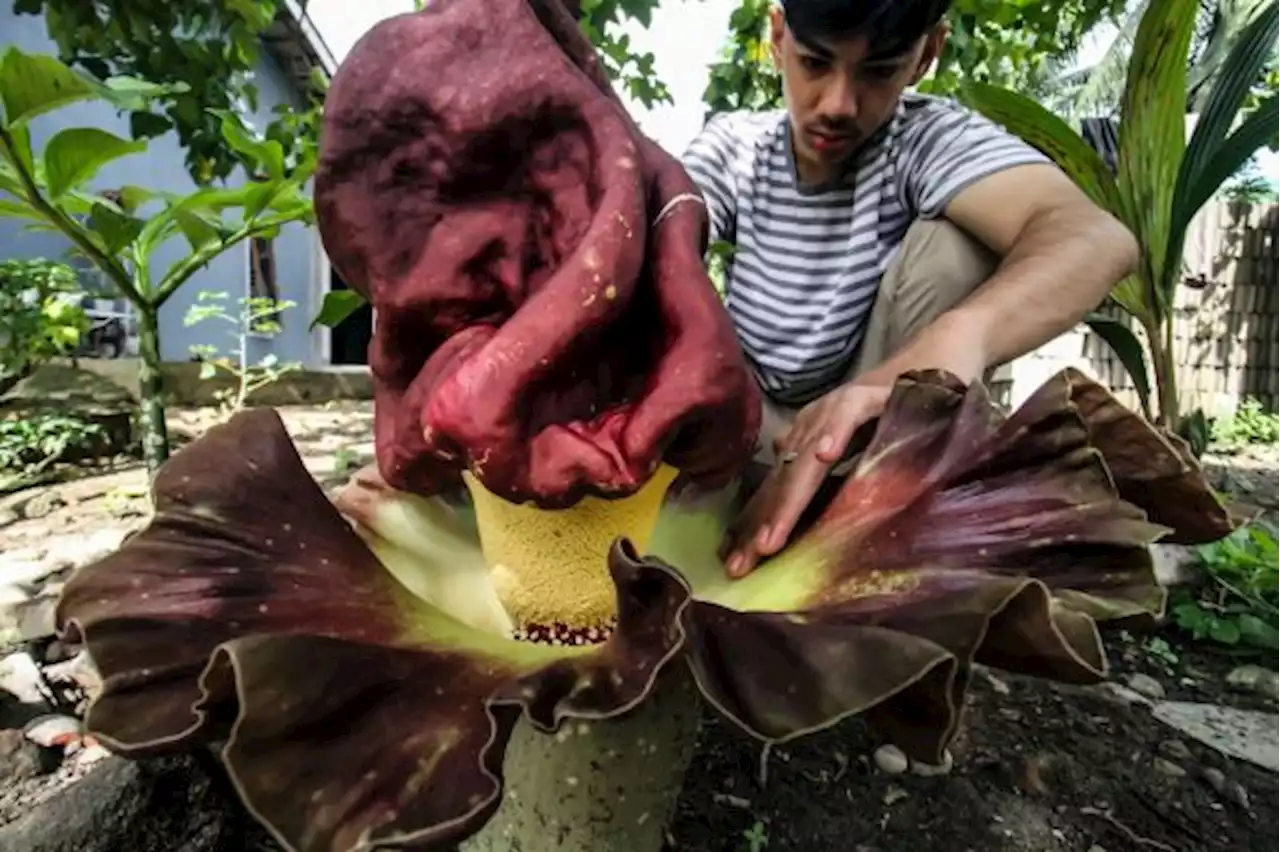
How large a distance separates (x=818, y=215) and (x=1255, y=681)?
1345 millimetres

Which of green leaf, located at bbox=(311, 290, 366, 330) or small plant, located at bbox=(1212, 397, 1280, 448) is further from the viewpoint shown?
small plant, located at bbox=(1212, 397, 1280, 448)

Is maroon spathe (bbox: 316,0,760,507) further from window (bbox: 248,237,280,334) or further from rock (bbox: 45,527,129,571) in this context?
window (bbox: 248,237,280,334)

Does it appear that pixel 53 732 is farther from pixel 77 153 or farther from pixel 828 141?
pixel 828 141

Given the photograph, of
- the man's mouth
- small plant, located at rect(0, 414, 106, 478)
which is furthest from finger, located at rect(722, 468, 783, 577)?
small plant, located at rect(0, 414, 106, 478)

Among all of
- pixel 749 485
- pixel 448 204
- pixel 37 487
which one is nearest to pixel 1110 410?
pixel 749 485

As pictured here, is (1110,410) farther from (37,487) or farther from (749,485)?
(37,487)

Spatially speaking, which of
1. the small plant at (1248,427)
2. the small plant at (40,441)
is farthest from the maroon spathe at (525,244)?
the small plant at (1248,427)

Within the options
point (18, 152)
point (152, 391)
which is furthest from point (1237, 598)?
point (18, 152)

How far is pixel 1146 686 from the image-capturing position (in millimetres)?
2225

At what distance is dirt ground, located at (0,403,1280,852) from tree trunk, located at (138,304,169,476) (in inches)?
25.4

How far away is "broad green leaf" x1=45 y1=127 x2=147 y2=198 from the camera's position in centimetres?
142

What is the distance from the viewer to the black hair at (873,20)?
4.90 feet

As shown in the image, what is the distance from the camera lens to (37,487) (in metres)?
4.15

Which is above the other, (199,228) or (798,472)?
(199,228)
